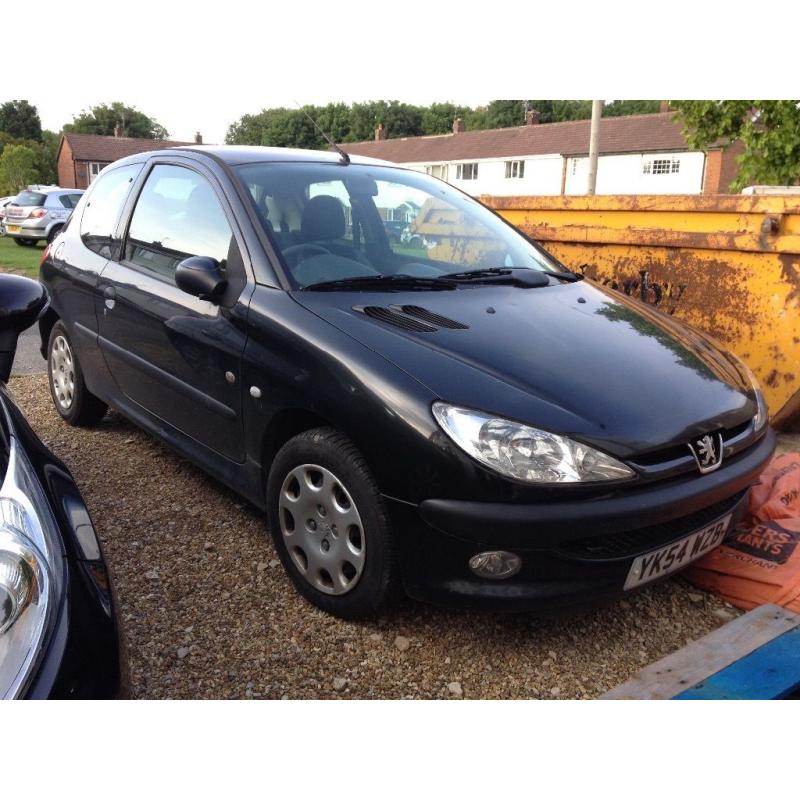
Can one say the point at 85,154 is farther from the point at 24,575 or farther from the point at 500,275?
the point at 24,575

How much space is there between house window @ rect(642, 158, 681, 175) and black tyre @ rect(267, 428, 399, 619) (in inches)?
1581

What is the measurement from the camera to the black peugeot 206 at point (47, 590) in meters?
1.37

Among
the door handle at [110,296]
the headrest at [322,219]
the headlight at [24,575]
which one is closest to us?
the headlight at [24,575]

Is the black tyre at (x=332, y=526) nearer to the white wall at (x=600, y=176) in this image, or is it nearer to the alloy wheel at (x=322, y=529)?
the alloy wheel at (x=322, y=529)

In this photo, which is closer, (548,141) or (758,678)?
(758,678)

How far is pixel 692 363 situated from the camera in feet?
9.41

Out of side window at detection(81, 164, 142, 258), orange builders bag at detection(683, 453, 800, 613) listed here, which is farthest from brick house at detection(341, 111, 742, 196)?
orange builders bag at detection(683, 453, 800, 613)

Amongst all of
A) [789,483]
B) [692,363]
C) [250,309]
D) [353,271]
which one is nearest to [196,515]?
[250,309]

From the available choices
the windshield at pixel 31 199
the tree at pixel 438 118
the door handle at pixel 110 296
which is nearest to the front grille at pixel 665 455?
the door handle at pixel 110 296

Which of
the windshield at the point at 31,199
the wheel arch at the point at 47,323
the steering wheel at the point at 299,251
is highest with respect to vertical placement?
the steering wheel at the point at 299,251

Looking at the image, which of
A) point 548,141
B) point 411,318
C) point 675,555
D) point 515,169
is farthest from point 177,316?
point 548,141

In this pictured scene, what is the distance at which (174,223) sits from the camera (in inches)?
140

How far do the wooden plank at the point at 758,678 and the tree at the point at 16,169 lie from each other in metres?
42.4

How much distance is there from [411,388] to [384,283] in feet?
2.64
